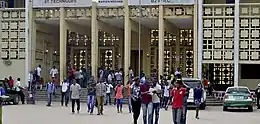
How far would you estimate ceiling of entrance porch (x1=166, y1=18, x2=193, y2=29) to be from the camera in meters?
36.9

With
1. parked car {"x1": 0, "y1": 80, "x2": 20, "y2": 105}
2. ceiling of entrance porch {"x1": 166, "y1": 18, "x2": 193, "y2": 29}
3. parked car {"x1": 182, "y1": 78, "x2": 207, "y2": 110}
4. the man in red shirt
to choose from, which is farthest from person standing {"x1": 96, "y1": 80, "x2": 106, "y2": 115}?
ceiling of entrance porch {"x1": 166, "y1": 18, "x2": 193, "y2": 29}

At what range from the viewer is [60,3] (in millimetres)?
37688

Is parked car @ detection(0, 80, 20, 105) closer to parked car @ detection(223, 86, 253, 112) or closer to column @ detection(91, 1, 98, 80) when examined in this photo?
column @ detection(91, 1, 98, 80)

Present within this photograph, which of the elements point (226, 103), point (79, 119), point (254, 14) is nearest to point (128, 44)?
point (254, 14)

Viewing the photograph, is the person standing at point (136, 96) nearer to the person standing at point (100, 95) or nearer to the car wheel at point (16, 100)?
the person standing at point (100, 95)

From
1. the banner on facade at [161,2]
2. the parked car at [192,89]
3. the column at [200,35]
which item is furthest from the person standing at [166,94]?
the banner on facade at [161,2]

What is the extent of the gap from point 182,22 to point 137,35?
6.00 metres

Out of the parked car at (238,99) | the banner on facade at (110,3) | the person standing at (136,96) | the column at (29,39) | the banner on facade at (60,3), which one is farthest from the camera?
the column at (29,39)

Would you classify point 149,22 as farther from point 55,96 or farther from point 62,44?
point 55,96

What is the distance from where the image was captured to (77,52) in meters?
46.0

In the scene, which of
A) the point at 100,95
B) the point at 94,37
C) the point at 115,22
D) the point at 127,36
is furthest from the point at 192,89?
the point at 115,22

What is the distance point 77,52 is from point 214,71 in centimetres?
1181

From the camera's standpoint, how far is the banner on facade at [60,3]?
37.3 metres

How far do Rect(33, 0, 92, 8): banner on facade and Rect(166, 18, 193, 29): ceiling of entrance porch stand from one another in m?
5.95
